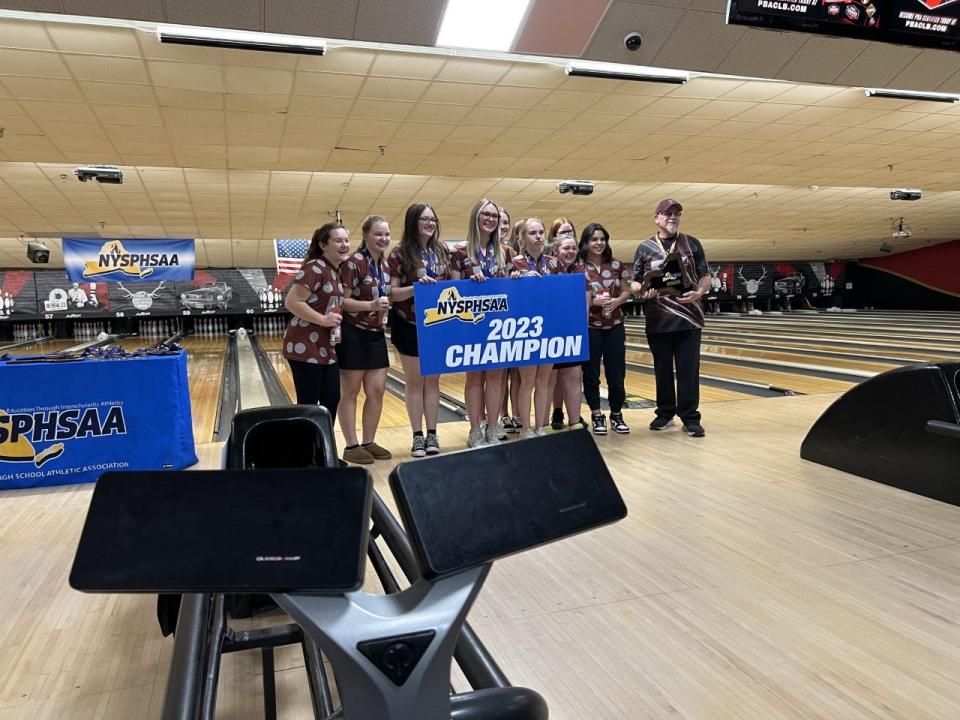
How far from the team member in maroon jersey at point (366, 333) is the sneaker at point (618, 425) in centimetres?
144

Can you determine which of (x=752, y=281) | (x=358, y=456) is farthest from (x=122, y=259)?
(x=752, y=281)

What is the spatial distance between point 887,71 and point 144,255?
9853 millimetres

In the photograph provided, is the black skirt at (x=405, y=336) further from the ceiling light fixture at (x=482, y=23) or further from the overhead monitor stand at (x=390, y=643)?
the overhead monitor stand at (x=390, y=643)

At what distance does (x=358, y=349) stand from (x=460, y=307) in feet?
1.85

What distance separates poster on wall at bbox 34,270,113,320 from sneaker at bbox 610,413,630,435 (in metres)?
14.4

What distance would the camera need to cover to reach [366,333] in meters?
3.51

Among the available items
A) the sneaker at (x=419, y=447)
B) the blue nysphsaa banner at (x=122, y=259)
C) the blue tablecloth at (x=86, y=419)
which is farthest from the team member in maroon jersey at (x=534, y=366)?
the blue nysphsaa banner at (x=122, y=259)

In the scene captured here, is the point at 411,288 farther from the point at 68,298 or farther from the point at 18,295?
the point at 18,295

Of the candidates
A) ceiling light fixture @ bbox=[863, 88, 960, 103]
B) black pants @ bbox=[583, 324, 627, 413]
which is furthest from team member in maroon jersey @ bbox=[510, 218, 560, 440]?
ceiling light fixture @ bbox=[863, 88, 960, 103]

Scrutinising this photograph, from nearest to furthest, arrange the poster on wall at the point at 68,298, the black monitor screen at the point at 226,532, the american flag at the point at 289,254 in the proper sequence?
the black monitor screen at the point at 226,532, the american flag at the point at 289,254, the poster on wall at the point at 68,298

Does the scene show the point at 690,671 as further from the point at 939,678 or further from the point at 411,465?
the point at 411,465

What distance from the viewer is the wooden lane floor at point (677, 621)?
1486 millimetres

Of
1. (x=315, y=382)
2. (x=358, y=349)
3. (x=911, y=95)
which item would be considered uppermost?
(x=911, y=95)

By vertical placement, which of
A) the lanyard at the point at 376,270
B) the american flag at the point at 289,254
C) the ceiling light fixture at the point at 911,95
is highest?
the ceiling light fixture at the point at 911,95
